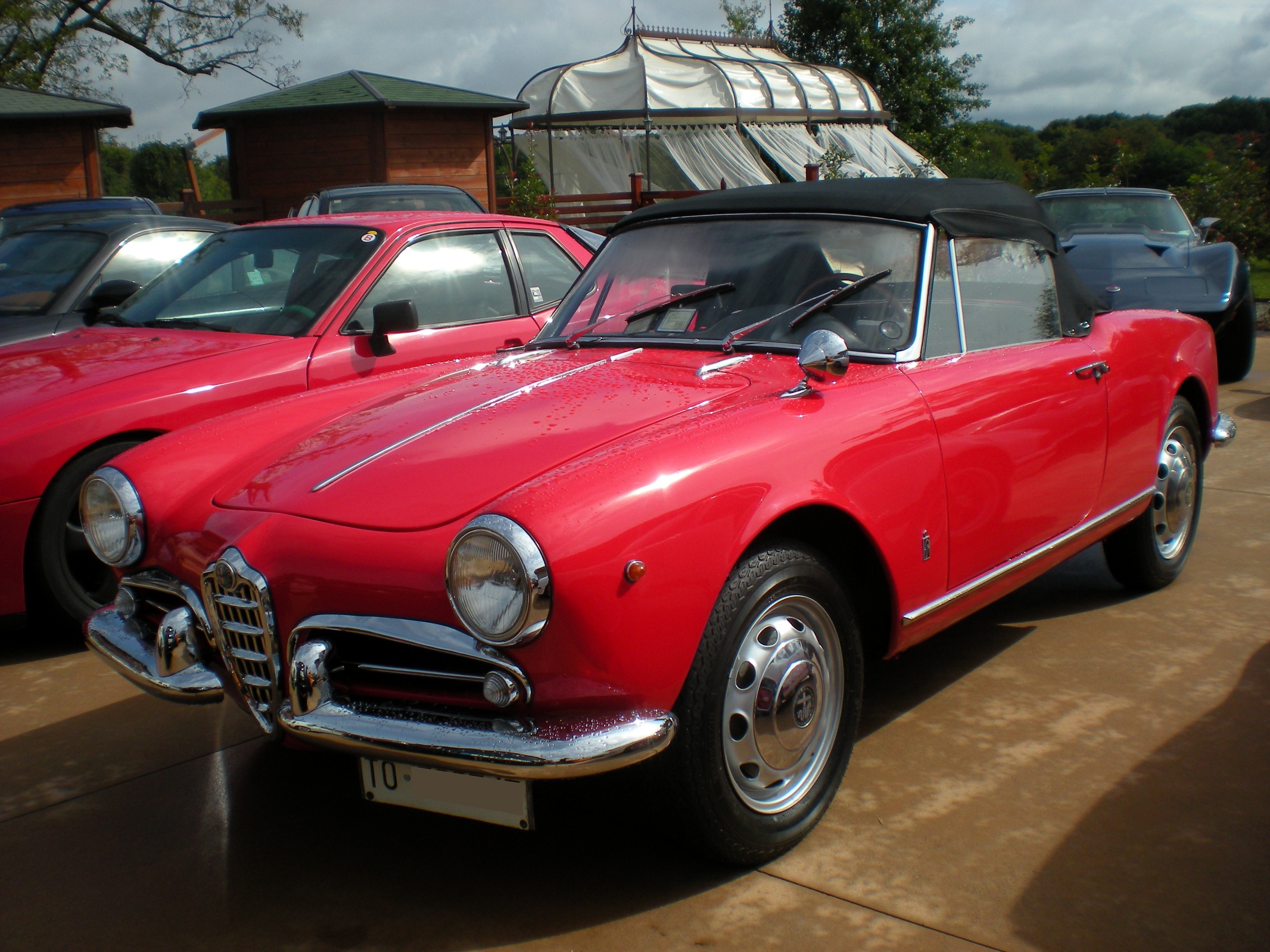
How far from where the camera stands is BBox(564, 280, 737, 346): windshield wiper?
3.41 meters

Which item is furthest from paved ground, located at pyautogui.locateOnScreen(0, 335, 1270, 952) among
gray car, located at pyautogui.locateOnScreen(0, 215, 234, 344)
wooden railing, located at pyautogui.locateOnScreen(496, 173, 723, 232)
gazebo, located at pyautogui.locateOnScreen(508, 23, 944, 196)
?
gazebo, located at pyautogui.locateOnScreen(508, 23, 944, 196)

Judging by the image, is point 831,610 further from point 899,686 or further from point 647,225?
point 647,225

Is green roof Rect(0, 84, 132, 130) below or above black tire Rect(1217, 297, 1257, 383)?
above

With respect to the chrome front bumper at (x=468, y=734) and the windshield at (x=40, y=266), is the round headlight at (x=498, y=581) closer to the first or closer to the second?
the chrome front bumper at (x=468, y=734)

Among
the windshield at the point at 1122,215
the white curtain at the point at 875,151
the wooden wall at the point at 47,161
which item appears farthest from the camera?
the white curtain at the point at 875,151

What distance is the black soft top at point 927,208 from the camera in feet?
11.1

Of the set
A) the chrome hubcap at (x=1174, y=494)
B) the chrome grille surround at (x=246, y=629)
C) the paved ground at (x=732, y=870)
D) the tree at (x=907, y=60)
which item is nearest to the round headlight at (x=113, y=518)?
the chrome grille surround at (x=246, y=629)

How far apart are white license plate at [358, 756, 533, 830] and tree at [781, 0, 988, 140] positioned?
→ 36.3 metres

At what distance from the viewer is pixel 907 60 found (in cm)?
3666

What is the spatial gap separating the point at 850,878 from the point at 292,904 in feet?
3.97

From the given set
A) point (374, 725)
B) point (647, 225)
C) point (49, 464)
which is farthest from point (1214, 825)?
point (49, 464)

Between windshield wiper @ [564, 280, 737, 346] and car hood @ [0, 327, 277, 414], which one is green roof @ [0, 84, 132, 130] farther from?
windshield wiper @ [564, 280, 737, 346]

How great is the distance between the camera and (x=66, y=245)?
6461 millimetres

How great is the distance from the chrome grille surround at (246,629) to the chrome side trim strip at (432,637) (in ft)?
0.53
